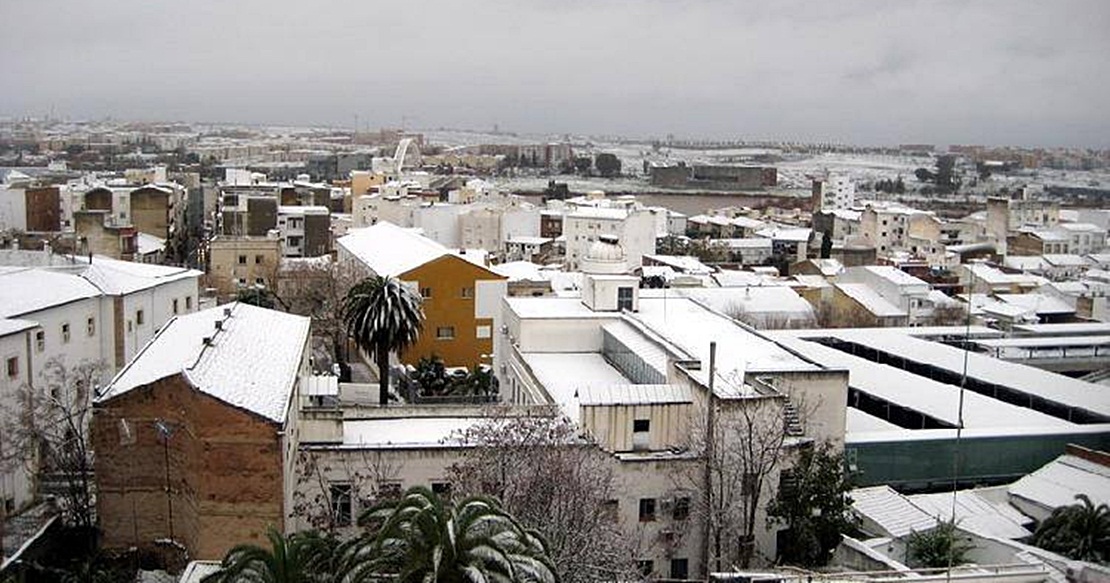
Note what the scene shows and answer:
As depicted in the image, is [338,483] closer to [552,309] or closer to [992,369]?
[552,309]

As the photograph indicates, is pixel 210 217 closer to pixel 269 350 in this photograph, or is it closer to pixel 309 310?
pixel 309 310

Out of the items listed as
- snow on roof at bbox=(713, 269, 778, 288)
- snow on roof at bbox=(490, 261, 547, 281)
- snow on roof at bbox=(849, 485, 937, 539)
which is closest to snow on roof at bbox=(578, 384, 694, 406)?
snow on roof at bbox=(849, 485, 937, 539)

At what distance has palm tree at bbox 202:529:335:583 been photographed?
1322 centimetres

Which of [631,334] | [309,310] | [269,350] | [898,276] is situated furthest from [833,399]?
[898,276]

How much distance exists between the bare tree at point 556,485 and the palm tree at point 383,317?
30.2ft

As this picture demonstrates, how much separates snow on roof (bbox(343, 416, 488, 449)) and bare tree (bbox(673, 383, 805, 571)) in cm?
435

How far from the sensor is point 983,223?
76.2 meters

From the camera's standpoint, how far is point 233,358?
1961 cm

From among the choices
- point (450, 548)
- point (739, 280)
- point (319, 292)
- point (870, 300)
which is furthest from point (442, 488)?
point (739, 280)

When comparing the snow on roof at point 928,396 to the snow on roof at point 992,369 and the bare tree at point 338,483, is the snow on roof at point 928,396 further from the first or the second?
the bare tree at point 338,483

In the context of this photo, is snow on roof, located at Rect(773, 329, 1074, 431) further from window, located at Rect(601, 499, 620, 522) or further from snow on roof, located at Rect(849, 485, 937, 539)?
window, located at Rect(601, 499, 620, 522)

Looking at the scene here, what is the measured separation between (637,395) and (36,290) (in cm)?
1405

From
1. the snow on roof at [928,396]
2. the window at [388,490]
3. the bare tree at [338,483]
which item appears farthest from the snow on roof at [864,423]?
the bare tree at [338,483]

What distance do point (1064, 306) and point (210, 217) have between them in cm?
5957
